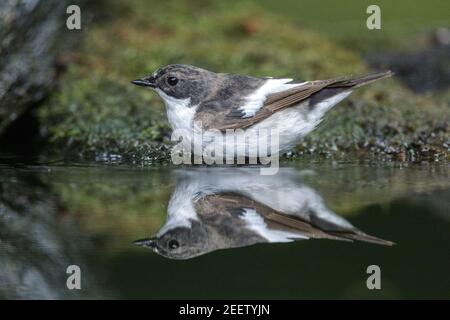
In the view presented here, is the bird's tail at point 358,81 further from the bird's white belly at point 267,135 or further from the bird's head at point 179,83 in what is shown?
the bird's head at point 179,83

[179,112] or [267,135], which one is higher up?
[179,112]

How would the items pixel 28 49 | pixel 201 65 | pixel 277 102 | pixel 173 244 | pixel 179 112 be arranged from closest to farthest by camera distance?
pixel 173 244
pixel 277 102
pixel 179 112
pixel 28 49
pixel 201 65

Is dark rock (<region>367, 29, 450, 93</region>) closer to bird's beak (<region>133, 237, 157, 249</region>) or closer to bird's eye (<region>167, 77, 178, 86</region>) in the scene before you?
bird's eye (<region>167, 77, 178, 86</region>)

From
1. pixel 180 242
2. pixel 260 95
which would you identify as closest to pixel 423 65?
pixel 260 95

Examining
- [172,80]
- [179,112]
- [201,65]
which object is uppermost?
[201,65]

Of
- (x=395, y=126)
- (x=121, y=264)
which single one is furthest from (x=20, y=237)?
(x=395, y=126)

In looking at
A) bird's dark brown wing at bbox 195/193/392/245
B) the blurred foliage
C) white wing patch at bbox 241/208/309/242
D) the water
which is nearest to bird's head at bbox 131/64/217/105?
the blurred foliage

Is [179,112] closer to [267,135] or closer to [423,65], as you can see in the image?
[267,135]
